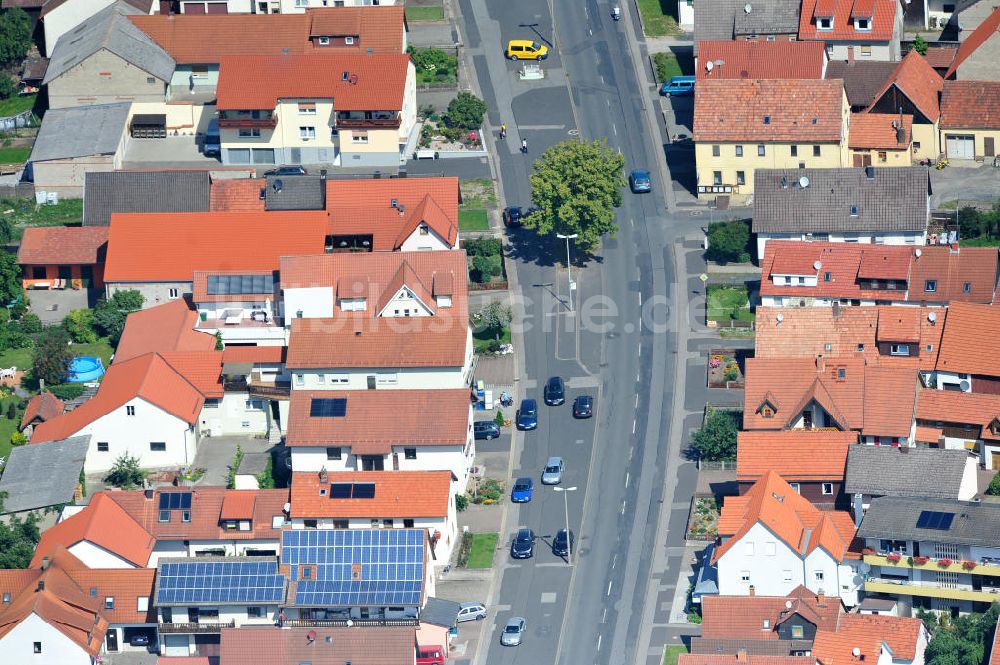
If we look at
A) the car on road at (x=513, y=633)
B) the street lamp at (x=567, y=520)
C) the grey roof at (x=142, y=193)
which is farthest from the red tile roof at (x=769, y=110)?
the car on road at (x=513, y=633)

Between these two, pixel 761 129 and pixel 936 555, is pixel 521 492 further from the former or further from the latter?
pixel 761 129

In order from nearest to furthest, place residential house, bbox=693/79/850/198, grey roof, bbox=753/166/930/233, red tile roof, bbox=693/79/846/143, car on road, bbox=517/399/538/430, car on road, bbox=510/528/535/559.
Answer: car on road, bbox=510/528/535/559 → car on road, bbox=517/399/538/430 → grey roof, bbox=753/166/930/233 → red tile roof, bbox=693/79/846/143 → residential house, bbox=693/79/850/198

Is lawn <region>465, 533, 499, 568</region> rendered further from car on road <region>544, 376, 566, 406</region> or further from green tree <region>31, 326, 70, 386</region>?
Result: green tree <region>31, 326, 70, 386</region>

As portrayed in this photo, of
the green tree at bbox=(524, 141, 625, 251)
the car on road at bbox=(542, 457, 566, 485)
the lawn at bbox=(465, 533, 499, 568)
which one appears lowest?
the lawn at bbox=(465, 533, 499, 568)

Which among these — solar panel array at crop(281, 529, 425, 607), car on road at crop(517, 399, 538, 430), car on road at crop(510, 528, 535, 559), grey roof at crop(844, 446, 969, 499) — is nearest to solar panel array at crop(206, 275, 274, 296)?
car on road at crop(517, 399, 538, 430)

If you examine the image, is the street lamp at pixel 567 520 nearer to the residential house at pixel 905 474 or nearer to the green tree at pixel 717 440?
the green tree at pixel 717 440

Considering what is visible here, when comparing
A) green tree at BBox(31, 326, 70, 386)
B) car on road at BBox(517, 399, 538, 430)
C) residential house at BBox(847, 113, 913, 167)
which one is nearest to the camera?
car on road at BBox(517, 399, 538, 430)

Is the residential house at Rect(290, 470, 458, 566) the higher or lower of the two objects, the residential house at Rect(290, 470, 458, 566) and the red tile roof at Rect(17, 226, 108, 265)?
the lower
